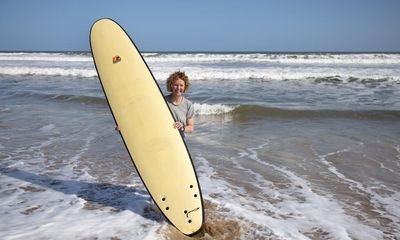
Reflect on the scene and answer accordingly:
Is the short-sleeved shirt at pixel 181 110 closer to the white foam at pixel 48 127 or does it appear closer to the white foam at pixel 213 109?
the white foam at pixel 48 127

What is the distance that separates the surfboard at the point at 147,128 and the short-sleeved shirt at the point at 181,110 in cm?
12

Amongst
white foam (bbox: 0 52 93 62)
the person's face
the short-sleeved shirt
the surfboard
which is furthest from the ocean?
white foam (bbox: 0 52 93 62)

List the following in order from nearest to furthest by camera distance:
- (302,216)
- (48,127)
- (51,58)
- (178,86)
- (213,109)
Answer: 1. (178,86)
2. (302,216)
3. (48,127)
4. (213,109)
5. (51,58)

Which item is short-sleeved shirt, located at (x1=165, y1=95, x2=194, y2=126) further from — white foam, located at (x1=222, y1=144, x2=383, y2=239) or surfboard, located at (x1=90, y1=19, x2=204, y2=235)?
white foam, located at (x1=222, y1=144, x2=383, y2=239)

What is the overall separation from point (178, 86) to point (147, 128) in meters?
0.50

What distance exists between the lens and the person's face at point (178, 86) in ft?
11.7

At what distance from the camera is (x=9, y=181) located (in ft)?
15.8

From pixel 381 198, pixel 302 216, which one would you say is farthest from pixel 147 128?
pixel 381 198

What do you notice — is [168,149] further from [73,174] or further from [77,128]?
[77,128]

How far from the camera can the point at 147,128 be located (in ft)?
11.9

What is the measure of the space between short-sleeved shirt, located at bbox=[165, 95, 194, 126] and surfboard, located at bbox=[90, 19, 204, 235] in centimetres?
12

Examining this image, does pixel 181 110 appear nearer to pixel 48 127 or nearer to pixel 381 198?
pixel 381 198

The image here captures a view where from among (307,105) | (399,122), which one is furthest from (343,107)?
(399,122)

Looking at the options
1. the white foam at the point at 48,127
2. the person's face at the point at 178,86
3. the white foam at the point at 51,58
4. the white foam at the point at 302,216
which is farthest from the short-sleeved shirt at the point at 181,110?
the white foam at the point at 51,58
